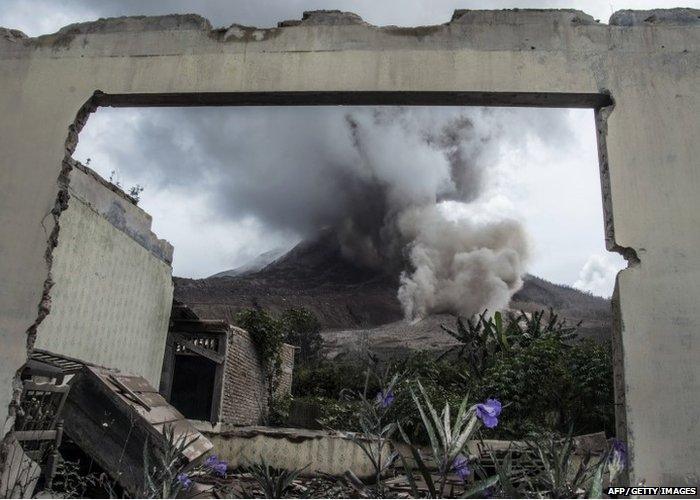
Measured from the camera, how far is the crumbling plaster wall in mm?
3566

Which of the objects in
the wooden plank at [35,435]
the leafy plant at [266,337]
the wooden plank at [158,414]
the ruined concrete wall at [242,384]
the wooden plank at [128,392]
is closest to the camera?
the wooden plank at [35,435]

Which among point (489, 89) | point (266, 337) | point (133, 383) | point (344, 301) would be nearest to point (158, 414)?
point (133, 383)

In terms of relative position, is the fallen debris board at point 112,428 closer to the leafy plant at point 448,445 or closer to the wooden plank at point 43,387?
the wooden plank at point 43,387

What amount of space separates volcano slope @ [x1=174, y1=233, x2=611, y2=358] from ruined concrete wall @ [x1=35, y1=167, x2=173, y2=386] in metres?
28.0

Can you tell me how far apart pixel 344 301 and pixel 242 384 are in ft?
174

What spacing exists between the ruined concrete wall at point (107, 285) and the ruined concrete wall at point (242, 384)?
310 centimetres

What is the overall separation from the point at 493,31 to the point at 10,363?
4541mm

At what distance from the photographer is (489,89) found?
4.26 metres

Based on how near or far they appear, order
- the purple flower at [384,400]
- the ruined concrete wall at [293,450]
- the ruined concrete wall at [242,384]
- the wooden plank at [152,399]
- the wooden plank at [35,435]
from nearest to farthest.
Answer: the purple flower at [384,400] → the wooden plank at [35,435] → the wooden plank at [152,399] → the ruined concrete wall at [293,450] → the ruined concrete wall at [242,384]

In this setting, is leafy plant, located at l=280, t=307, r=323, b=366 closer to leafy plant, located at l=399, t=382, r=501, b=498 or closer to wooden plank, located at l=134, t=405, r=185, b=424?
wooden plank, located at l=134, t=405, r=185, b=424

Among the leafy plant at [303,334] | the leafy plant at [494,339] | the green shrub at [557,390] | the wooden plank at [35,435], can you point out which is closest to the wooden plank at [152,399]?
the wooden plank at [35,435]

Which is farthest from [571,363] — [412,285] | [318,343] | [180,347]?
[412,285]

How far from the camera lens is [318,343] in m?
31.7

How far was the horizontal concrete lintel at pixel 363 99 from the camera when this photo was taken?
4266 mm
